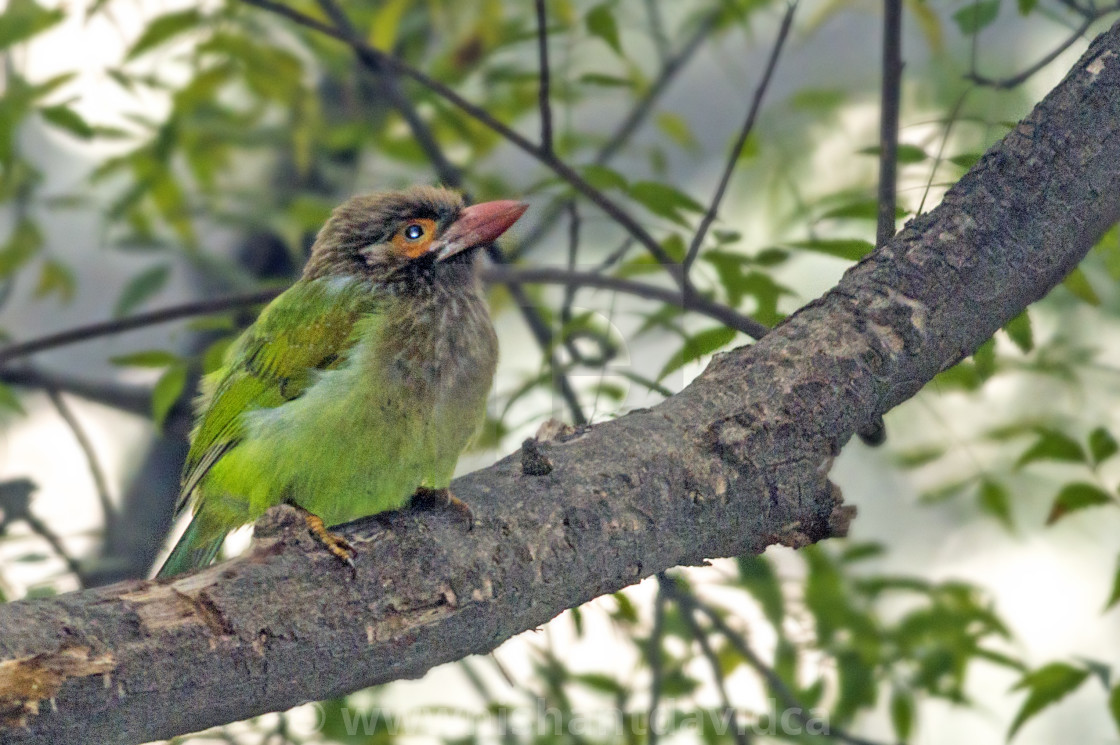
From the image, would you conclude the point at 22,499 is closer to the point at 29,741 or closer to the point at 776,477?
the point at 29,741

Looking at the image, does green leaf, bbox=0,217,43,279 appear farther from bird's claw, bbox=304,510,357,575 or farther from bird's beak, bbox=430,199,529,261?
bird's claw, bbox=304,510,357,575

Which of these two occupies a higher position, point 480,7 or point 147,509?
point 480,7

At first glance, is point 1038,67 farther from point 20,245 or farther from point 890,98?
point 20,245

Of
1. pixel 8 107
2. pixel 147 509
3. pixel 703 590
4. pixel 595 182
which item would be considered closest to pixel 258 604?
pixel 595 182

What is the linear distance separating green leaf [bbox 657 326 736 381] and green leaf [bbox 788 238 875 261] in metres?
0.28

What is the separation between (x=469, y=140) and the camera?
4102mm

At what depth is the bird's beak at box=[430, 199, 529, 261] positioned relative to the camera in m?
2.82

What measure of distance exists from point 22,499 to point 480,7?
105 inches

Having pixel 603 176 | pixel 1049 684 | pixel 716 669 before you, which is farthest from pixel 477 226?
pixel 1049 684

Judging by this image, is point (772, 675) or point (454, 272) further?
point (772, 675)

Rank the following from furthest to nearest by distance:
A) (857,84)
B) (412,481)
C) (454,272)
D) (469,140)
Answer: (857,84)
(469,140)
(454,272)
(412,481)

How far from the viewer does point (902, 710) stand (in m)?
3.48

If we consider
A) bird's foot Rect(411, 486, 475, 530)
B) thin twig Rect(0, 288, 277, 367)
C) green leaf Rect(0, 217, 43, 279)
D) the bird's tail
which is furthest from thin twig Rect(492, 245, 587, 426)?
green leaf Rect(0, 217, 43, 279)

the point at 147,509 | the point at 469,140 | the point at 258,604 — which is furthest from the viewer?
the point at 147,509
